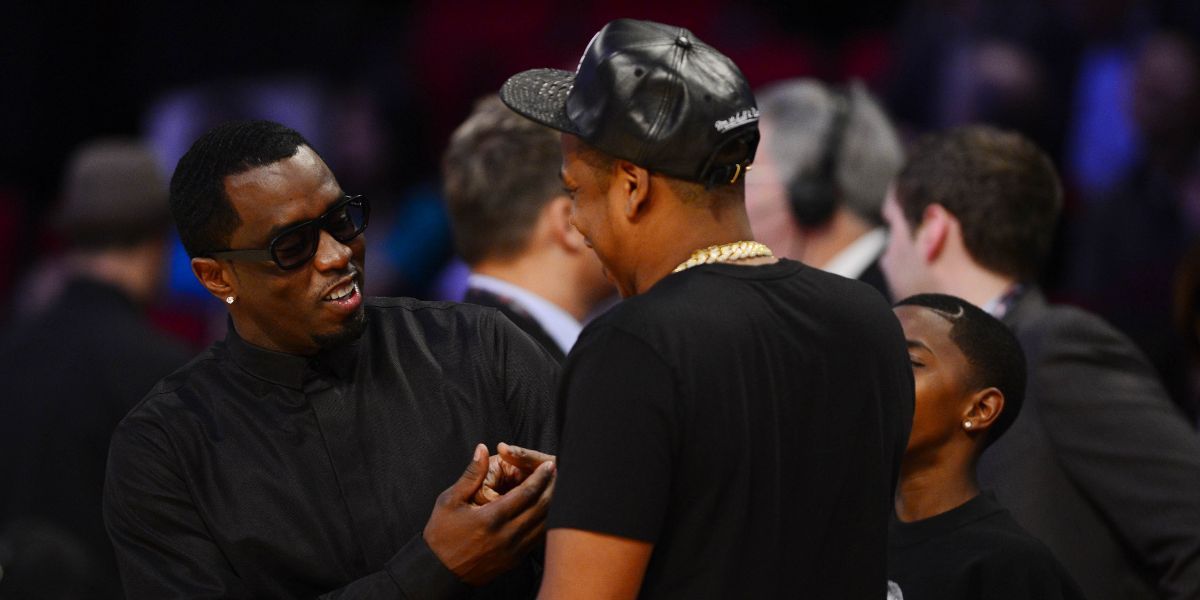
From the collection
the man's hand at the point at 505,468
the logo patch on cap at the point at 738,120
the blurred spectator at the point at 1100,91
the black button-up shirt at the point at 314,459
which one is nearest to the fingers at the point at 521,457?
the man's hand at the point at 505,468

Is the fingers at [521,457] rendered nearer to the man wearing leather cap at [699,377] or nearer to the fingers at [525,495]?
the fingers at [525,495]

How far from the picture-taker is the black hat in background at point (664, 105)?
2.02 metres

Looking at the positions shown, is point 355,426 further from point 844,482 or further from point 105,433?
point 105,433

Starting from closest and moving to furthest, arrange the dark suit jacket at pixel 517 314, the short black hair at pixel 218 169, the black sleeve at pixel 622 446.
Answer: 1. the black sleeve at pixel 622 446
2. the short black hair at pixel 218 169
3. the dark suit jacket at pixel 517 314

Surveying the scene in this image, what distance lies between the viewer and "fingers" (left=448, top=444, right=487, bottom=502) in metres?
2.19

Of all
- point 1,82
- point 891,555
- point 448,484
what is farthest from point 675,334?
point 1,82

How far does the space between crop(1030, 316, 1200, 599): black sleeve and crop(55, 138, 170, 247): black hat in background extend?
263cm

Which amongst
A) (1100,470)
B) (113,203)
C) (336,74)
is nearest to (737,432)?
(1100,470)

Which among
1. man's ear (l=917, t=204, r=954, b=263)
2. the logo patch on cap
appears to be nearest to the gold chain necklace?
the logo patch on cap

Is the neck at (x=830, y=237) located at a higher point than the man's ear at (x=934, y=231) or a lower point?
lower

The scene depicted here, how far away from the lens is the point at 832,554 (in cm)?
206

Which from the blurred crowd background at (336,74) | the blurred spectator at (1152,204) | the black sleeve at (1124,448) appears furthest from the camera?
the blurred crowd background at (336,74)

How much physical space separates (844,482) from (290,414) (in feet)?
2.92

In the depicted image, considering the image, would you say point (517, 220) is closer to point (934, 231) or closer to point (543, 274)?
point (543, 274)
